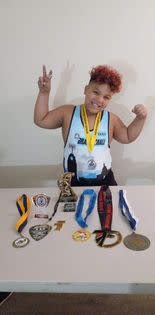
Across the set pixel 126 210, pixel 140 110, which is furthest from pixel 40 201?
pixel 140 110

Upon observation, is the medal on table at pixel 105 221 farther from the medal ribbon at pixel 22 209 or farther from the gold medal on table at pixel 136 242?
the medal ribbon at pixel 22 209

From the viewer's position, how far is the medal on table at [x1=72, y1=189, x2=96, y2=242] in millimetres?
912

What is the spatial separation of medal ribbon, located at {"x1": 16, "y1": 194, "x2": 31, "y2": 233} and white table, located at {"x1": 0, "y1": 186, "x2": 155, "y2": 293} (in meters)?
0.02

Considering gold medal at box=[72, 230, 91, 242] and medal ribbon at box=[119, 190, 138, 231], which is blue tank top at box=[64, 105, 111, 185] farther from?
gold medal at box=[72, 230, 91, 242]

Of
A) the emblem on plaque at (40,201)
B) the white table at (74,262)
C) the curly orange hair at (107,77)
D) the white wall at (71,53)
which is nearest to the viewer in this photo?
the white table at (74,262)

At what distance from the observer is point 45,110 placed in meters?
1.34

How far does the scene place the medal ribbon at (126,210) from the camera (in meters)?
0.95

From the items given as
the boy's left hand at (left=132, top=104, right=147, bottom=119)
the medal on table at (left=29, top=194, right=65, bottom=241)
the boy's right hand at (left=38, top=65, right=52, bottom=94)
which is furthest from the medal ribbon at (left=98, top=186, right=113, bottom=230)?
the boy's right hand at (left=38, top=65, right=52, bottom=94)

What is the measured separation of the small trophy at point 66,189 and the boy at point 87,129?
228 millimetres

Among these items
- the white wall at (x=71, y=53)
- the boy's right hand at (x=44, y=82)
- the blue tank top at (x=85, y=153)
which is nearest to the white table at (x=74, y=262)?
the blue tank top at (x=85, y=153)

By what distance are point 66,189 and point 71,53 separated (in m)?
0.72

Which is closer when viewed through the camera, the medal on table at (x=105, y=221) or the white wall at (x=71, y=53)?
the medal on table at (x=105, y=221)

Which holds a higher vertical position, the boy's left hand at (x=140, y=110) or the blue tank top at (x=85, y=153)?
the boy's left hand at (x=140, y=110)

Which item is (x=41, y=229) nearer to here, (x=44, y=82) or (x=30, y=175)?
(x=44, y=82)
